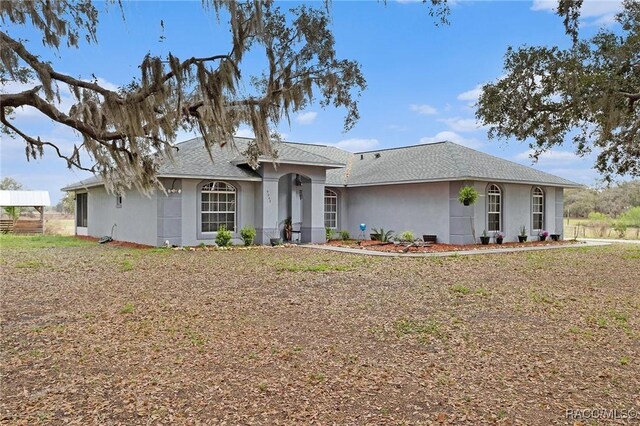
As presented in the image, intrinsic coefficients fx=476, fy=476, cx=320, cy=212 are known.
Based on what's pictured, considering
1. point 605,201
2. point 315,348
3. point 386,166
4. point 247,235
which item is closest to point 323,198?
point 247,235

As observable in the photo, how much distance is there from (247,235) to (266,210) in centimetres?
134

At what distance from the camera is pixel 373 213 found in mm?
21547

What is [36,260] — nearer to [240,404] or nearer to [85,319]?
[85,319]

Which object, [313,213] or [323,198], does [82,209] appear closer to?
[313,213]

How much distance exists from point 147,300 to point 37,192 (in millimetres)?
28956

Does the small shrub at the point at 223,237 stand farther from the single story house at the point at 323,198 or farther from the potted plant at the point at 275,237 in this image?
the potted plant at the point at 275,237

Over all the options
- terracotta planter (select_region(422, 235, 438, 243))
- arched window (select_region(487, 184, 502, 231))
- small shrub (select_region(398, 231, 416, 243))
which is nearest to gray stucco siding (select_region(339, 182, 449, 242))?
terracotta planter (select_region(422, 235, 438, 243))

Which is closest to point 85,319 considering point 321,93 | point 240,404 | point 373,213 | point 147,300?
point 147,300

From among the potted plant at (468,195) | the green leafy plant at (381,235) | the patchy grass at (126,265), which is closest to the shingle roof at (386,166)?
the potted plant at (468,195)

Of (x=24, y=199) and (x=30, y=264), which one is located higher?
(x=24, y=199)

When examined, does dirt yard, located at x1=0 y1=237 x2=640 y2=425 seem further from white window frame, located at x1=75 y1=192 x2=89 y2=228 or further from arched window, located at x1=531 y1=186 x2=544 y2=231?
white window frame, located at x1=75 y1=192 x2=89 y2=228

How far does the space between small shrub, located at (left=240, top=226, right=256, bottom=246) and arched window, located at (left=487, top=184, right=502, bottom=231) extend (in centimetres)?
948

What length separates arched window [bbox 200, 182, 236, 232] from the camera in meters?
17.7

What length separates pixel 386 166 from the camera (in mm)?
22359
